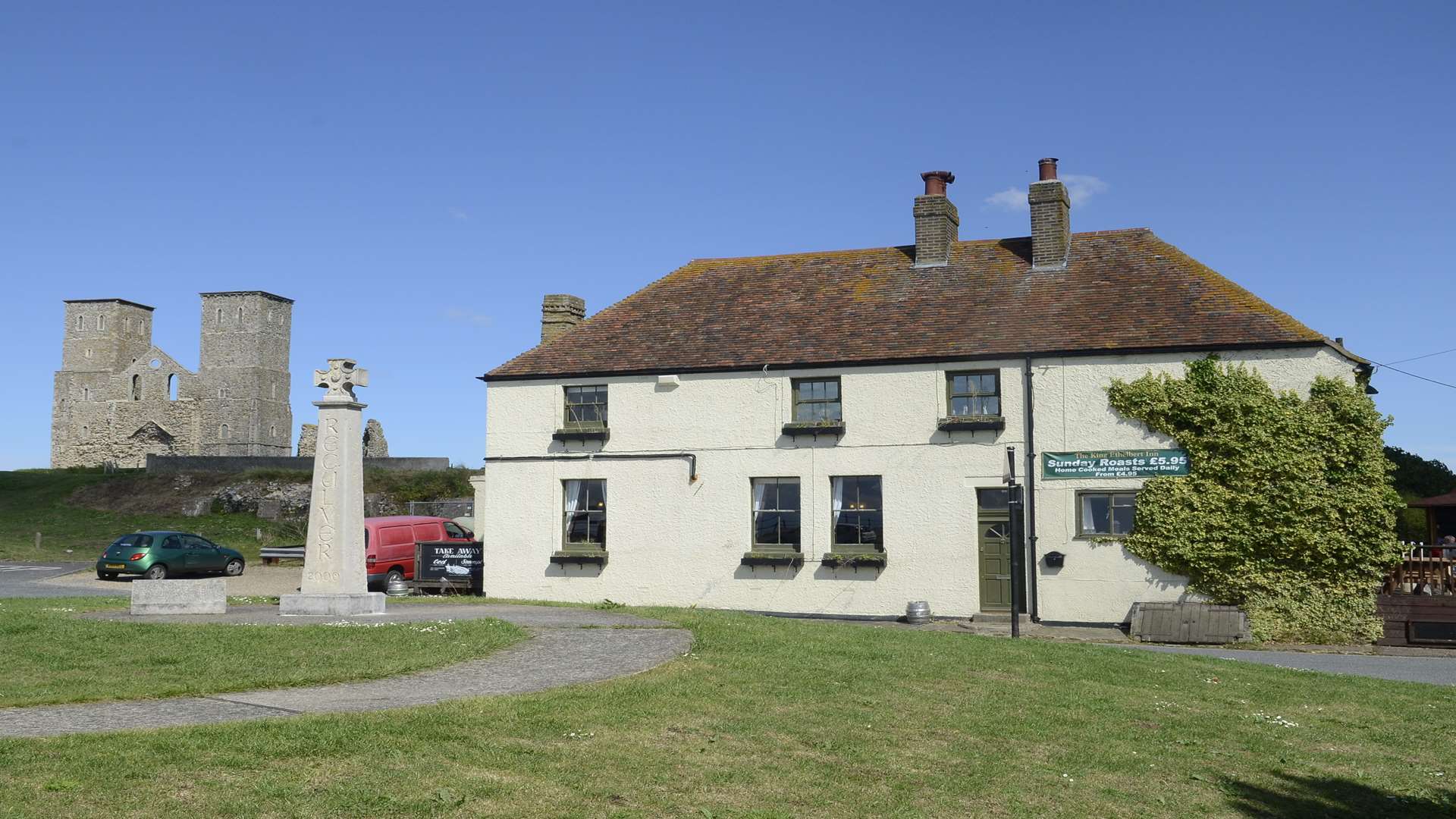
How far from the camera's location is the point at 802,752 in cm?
973

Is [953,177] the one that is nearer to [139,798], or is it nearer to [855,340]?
[855,340]

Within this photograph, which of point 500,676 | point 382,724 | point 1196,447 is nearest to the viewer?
→ point 382,724

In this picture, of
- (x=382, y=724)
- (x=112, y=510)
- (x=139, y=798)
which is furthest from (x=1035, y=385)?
(x=112, y=510)

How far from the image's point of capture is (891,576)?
2564 centimetres

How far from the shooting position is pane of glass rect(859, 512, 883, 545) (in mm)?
25906

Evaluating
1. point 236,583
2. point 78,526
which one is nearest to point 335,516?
point 236,583

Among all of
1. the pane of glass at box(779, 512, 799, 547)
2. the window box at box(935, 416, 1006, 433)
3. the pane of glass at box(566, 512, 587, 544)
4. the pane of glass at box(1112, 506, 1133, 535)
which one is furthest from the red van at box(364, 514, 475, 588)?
the pane of glass at box(1112, 506, 1133, 535)

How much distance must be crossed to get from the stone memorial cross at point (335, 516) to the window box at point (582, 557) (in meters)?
8.80

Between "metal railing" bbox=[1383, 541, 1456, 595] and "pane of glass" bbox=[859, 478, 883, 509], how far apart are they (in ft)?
32.0

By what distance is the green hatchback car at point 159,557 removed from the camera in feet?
109

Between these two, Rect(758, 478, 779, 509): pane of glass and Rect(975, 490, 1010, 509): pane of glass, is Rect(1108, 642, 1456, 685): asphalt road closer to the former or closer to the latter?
Rect(975, 490, 1010, 509): pane of glass

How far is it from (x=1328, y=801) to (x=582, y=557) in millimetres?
19550

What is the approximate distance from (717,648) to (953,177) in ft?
58.0

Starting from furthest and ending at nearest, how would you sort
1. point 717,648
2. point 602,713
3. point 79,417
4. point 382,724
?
point 79,417
point 717,648
point 602,713
point 382,724
